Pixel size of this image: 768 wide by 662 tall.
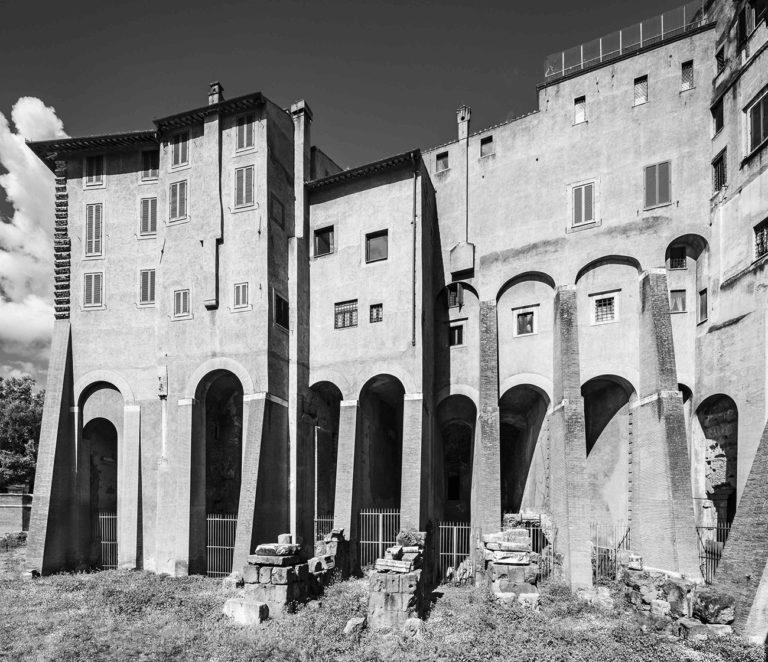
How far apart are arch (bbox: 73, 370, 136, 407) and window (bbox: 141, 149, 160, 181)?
958cm

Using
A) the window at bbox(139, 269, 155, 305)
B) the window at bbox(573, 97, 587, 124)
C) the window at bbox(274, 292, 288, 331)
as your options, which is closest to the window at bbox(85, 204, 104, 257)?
the window at bbox(139, 269, 155, 305)

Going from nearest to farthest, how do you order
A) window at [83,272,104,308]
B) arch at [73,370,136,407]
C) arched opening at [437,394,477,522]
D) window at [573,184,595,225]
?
1. window at [573,184,595,225]
2. arch at [73,370,136,407]
3. window at [83,272,104,308]
4. arched opening at [437,394,477,522]

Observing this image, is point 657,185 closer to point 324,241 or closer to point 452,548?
point 324,241

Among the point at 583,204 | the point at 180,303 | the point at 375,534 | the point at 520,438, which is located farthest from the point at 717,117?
the point at 180,303

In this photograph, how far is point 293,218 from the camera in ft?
90.7

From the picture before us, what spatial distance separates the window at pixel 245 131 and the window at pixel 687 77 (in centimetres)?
1824

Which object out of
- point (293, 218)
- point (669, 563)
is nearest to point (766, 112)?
point (669, 563)

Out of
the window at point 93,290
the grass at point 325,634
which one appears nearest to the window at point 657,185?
the grass at point 325,634

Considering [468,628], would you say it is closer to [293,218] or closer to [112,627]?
[112,627]

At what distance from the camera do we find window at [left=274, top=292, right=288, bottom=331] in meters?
25.5

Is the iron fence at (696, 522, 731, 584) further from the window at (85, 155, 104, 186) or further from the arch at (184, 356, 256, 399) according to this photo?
the window at (85, 155, 104, 186)

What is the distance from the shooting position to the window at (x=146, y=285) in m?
27.3

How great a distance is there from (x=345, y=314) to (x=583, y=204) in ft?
37.9

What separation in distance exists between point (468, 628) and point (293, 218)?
63.3 feet
